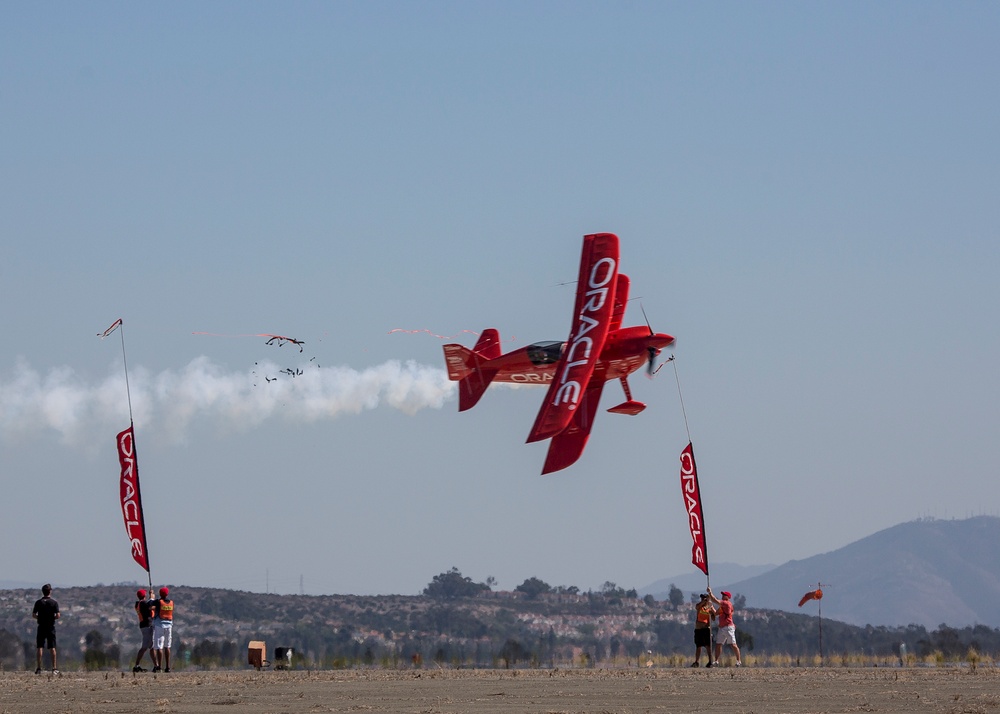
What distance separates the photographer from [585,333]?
123 feet

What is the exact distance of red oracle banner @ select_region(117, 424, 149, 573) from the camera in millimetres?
39125

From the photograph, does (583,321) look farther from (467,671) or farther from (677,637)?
(677,637)

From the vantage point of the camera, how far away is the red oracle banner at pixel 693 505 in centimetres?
4266

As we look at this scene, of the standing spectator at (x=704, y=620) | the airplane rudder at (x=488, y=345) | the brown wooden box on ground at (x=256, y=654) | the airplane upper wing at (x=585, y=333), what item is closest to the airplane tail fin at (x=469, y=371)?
the airplane rudder at (x=488, y=345)

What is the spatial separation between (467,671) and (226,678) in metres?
7.13

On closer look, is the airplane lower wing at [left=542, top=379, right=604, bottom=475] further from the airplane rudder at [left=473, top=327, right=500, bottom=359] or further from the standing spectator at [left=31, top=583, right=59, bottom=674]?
the standing spectator at [left=31, top=583, right=59, bottom=674]

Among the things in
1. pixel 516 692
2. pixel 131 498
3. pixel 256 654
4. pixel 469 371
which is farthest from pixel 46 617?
pixel 469 371

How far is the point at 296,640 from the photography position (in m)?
71.4

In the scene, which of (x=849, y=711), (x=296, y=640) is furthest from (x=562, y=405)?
(x=296, y=640)

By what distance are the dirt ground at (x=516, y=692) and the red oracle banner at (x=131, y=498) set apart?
4418mm

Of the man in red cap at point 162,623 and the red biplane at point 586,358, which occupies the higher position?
the red biplane at point 586,358

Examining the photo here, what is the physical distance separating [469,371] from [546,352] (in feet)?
12.0

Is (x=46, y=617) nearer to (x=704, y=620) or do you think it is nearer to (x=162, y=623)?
(x=162, y=623)

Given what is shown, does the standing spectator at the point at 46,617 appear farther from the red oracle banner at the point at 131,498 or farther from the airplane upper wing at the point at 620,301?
the airplane upper wing at the point at 620,301
